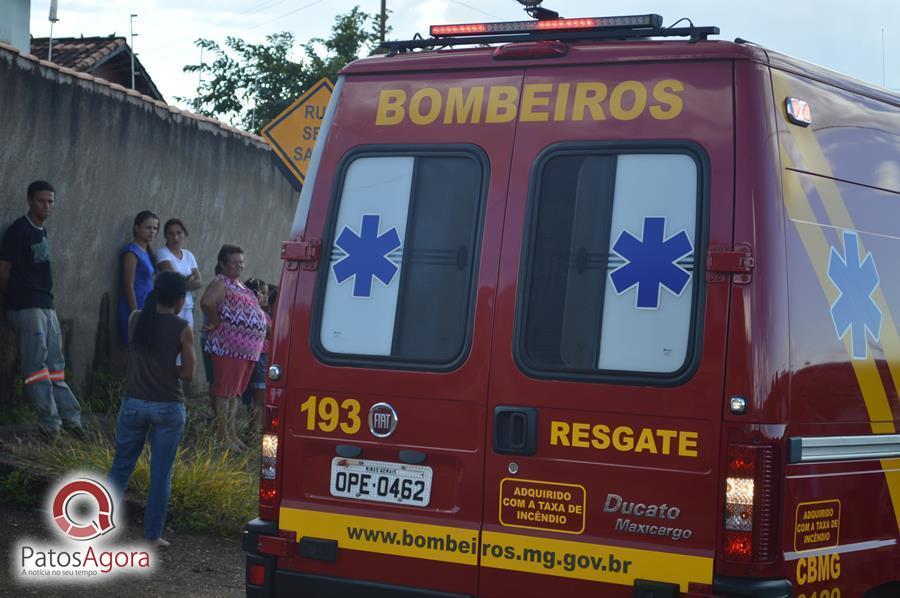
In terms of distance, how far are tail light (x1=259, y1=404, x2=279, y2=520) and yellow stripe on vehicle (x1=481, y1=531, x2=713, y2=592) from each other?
0.99 meters

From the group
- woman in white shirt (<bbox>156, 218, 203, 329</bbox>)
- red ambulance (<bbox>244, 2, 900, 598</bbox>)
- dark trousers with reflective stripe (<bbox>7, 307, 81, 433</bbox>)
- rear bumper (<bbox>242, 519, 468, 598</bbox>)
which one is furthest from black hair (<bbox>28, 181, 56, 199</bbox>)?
rear bumper (<bbox>242, 519, 468, 598</bbox>)

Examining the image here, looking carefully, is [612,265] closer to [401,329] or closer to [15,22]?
[401,329]

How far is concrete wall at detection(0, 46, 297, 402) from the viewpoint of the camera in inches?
421

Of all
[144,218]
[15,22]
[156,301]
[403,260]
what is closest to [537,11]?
[403,260]

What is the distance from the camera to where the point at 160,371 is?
7816 millimetres

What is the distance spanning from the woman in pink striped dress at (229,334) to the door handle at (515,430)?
5.62 metres

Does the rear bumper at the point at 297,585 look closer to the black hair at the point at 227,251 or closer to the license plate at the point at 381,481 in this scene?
the license plate at the point at 381,481

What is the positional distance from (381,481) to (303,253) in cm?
103

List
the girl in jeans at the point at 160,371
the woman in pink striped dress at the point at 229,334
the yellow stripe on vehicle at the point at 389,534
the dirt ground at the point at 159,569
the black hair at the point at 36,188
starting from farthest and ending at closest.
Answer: the woman in pink striped dress at the point at 229,334, the black hair at the point at 36,188, the girl in jeans at the point at 160,371, the dirt ground at the point at 159,569, the yellow stripe on vehicle at the point at 389,534

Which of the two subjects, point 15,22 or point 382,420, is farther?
point 15,22

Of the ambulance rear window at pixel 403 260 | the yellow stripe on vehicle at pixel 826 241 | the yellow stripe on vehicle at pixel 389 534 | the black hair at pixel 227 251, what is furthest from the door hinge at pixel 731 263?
the black hair at pixel 227 251

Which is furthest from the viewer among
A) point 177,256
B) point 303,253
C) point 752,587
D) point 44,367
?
point 177,256

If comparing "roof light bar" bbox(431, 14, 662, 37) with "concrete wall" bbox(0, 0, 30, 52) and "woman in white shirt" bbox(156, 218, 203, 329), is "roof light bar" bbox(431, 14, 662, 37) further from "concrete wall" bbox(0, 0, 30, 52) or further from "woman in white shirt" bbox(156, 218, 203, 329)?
"concrete wall" bbox(0, 0, 30, 52)

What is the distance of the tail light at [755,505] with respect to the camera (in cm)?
470
